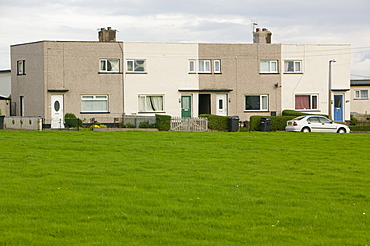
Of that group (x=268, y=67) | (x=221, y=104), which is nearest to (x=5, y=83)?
(x=221, y=104)

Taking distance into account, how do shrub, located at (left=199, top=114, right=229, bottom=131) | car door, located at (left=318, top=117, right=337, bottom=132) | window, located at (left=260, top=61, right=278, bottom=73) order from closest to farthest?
shrub, located at (left=199, top=114, right=229, bottom=131)
car door, located at (left=318, top=117, right=337, bottom=132)
window, located at (left=260, top=61, right=278, bottom=73)

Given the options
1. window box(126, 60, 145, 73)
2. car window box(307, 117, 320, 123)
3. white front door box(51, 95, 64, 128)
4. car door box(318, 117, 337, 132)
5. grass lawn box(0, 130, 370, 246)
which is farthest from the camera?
window box(126, 60, 145, 73)

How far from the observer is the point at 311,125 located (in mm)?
33750

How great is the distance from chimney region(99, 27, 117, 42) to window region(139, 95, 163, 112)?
199 inches

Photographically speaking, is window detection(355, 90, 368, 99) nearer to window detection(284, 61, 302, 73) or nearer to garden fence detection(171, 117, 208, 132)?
window detection(284, 61, 302, 73)

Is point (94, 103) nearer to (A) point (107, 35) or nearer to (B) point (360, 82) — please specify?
(A) point (107, 35)

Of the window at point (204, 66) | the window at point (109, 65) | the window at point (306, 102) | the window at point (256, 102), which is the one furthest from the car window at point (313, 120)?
the window at point (109, 65)

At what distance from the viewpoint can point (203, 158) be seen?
16.4 metres

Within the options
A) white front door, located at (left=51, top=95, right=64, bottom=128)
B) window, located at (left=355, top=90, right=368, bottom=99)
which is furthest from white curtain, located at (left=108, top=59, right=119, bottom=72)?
window, located at (left=355, top=90, right=368, bottom=99)

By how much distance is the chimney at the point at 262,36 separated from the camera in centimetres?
4219

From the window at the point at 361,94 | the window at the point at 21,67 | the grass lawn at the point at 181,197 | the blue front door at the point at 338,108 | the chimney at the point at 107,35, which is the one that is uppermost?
the chimney at the point at 107,35

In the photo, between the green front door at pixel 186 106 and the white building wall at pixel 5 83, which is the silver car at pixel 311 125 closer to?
the green front door at pixel 186 106

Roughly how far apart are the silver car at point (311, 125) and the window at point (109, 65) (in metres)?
13.1

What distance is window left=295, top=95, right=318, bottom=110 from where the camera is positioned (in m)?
41.8
